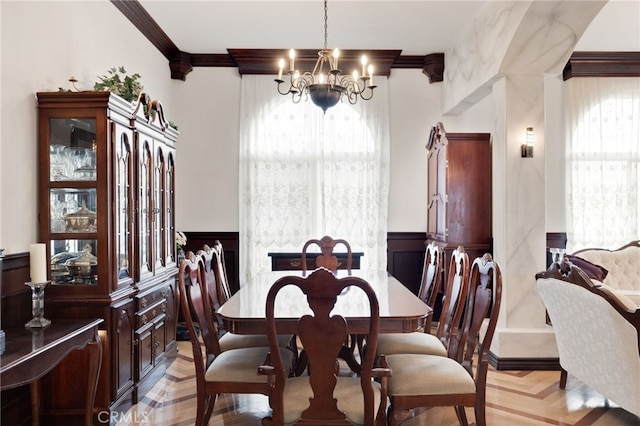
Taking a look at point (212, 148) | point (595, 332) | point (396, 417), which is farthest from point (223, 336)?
point (212, 148)

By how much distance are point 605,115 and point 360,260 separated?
3.32m

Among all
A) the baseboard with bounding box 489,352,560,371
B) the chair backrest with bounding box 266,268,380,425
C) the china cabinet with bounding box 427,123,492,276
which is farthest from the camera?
the china cabinet with bounding box 427,123,492,276

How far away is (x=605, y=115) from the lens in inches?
212

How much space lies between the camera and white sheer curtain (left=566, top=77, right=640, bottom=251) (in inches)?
210

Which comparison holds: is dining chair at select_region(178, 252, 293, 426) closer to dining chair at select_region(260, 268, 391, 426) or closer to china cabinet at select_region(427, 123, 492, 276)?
dining chair at select_region(260, 268, 391, 426)

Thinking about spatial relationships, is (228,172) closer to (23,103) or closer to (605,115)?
(23,103)

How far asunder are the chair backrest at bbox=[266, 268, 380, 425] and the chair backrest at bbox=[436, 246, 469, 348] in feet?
2.65

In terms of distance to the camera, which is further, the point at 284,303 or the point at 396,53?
the point at 396,53

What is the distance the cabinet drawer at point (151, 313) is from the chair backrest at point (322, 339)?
1.53m

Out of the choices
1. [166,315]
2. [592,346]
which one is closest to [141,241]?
[166,315]

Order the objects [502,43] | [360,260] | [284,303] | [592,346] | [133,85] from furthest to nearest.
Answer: [360,260] < [502,43] < [133,85] < [592,346] < [284,303]

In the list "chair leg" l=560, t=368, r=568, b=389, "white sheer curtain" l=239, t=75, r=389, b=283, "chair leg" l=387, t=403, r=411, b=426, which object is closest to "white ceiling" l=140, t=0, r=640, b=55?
"white sheer curtain" l=239, t=75, r=389, b=283

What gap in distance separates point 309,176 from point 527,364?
2959 millimetres

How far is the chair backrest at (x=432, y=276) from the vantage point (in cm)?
300
